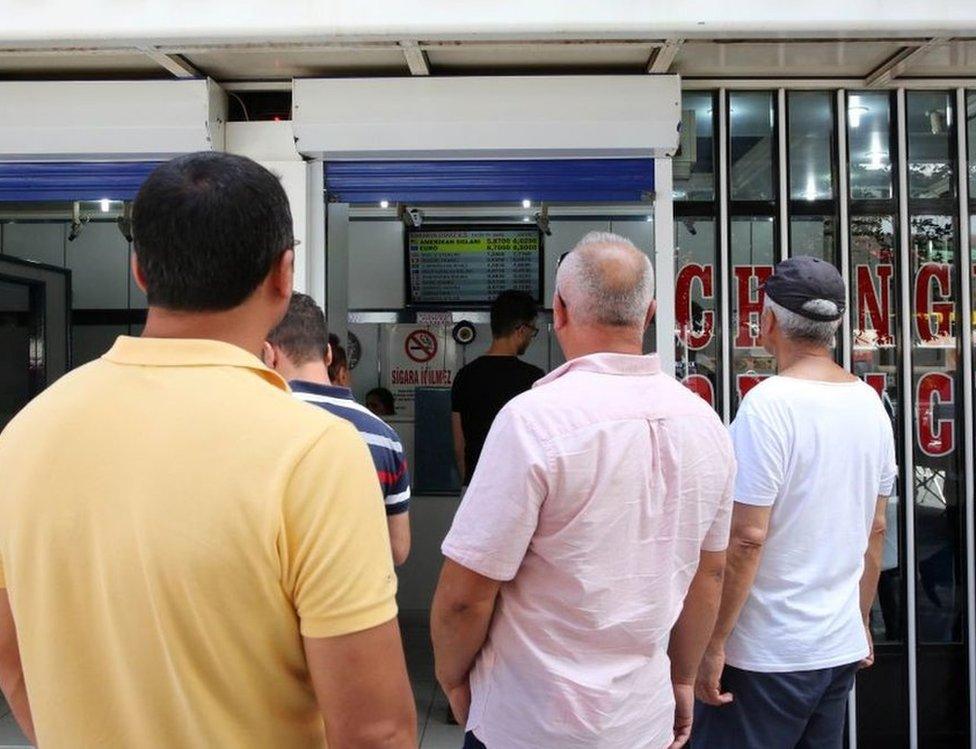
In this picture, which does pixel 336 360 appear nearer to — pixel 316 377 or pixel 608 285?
pixel 316 377

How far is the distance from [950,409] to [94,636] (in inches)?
131

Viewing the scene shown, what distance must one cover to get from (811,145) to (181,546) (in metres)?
3.13

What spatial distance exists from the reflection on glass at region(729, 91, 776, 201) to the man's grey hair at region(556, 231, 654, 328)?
185cm

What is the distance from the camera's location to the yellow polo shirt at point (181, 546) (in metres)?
0.97

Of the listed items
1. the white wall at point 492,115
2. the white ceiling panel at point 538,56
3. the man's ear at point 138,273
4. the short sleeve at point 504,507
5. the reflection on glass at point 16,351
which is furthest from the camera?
the reflection on glass at point 16,351

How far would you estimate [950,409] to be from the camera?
11.2 feet

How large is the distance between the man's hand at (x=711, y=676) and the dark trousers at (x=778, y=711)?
2.5 inches

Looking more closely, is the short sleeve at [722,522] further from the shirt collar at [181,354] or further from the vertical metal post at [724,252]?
the vertical metal post at [724,252]

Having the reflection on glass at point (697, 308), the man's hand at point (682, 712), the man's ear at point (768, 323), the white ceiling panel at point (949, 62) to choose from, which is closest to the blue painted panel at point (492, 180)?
the reflection on glass at point (697, 308)

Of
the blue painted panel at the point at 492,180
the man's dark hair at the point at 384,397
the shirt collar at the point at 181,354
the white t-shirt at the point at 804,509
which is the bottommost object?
the white t-shirt at the point at 804,509

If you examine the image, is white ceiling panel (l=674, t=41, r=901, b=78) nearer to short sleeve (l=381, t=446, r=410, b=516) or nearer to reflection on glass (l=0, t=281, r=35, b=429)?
short sleeve (l=381, t=446, r=410, b=516)

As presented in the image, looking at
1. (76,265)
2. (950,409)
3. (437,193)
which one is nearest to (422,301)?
(76,265)

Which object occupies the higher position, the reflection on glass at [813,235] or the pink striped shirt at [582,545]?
the reflection on glass at [813,235]

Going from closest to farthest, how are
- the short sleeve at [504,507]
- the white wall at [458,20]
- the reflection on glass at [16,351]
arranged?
the short sleeve at [504,507] → the white wall at [458,20] → the reflection on glass at [16,351]
